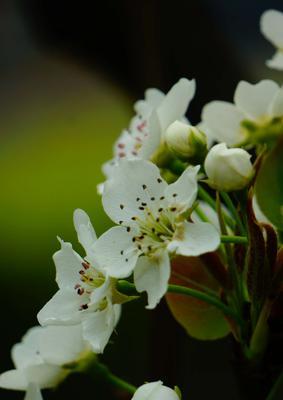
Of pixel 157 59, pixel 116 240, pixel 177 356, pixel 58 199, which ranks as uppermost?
pixel 116 240

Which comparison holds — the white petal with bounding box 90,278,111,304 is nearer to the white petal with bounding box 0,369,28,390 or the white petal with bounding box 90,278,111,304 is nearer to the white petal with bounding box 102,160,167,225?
the white petal with bounding box 102,160,167,225

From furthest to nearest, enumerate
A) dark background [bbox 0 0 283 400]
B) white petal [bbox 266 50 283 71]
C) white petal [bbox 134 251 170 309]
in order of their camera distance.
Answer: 1. dark background [bbox 0 0 283 400]
2. white petal [bbox 266 50 283 71]
3. white petal [bbox 134 251 170 309]

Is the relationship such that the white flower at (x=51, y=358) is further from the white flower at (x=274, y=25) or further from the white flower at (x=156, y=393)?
the white flower at (x=274, y=25)

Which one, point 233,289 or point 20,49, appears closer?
point 233,289

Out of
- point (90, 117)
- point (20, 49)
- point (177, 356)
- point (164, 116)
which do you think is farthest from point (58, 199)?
point (164, 116)

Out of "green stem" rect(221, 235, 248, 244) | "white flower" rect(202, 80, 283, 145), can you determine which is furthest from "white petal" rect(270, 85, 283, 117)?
"green stem" rect(221, 235, 248, 244)

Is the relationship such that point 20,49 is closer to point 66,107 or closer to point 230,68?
point 66,107
